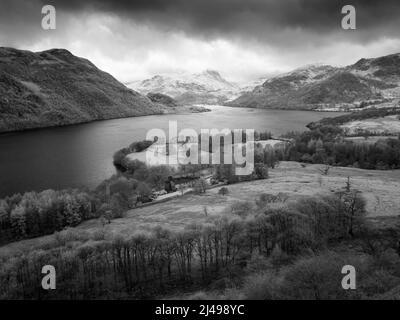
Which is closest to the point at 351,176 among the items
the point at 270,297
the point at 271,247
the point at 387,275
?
the point at 271,247

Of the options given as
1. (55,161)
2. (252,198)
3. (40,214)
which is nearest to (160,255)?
(40,214)

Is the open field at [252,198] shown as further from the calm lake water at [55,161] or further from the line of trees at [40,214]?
the calm lake water at [55,161]

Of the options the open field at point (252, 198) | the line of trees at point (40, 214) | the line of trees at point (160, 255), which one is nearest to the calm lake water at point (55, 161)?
the line of trees at point (40, 214)

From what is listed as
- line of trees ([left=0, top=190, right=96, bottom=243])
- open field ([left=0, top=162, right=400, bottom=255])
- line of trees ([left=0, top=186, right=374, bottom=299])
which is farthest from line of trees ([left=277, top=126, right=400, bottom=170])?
line of trees ([left=0, top=190, right=96, bottom=243])

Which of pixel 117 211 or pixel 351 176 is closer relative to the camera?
pixel 117 211

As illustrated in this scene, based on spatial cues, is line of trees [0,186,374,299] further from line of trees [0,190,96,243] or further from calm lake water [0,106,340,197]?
calm lake water [0,106,340,197]

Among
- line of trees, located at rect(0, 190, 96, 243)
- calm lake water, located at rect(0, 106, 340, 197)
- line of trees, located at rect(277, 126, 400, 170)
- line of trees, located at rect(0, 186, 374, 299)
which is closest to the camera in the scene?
line of trees, located at rect(0, 186, 374, 299)

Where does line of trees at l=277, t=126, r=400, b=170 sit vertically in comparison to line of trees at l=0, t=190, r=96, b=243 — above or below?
above
